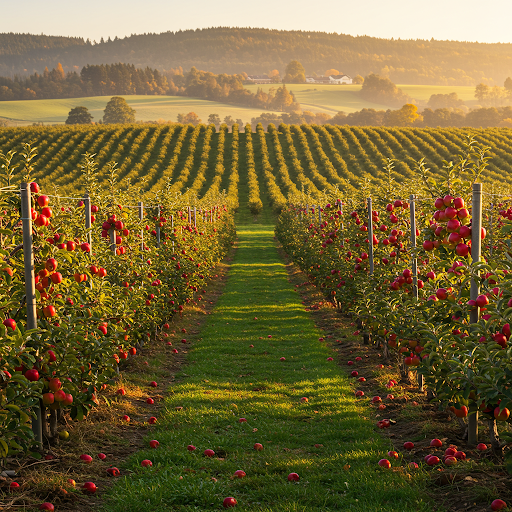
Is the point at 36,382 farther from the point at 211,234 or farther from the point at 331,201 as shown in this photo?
the point at 211,234

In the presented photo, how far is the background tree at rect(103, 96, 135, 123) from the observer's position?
358ft

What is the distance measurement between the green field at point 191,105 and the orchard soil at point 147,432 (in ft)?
357

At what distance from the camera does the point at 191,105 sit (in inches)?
5531

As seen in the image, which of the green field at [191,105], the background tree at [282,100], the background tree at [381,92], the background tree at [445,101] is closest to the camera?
the green field at [191,105]

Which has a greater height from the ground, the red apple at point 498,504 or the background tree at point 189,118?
the background tree at point 189,118

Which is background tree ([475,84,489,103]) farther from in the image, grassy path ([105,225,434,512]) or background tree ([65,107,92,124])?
grassy path ([105,225,434,512])

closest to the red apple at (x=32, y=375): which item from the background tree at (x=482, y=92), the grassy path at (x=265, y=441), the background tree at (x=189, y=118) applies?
the grassy path at (x=265, y=441)

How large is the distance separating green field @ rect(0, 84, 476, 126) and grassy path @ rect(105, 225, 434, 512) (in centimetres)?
10889

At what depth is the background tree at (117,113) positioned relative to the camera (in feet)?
358

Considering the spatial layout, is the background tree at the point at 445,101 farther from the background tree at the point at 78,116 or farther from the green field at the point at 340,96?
the background tree at the point at 78,116

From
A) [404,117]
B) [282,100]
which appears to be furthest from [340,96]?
[404,117]

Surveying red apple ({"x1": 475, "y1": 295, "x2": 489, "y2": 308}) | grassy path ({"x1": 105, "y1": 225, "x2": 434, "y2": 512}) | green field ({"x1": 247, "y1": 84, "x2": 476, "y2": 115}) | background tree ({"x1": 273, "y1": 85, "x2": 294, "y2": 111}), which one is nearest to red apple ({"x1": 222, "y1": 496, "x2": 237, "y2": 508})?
grassy path ({"x1": 105, "y1": 225, "x2": 434, "y2": 512})

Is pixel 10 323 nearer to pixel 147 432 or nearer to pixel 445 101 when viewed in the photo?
pixel 147 432

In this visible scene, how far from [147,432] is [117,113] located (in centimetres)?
11449
